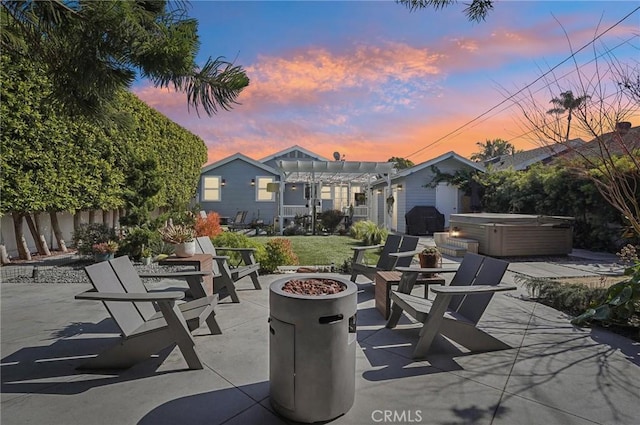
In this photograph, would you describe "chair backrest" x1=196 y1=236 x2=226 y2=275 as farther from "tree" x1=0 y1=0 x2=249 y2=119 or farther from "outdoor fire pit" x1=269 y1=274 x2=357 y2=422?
"outdoor fire pit" x1=269 y1=274 x2=357 y2=422

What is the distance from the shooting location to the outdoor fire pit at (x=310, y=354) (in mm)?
1993

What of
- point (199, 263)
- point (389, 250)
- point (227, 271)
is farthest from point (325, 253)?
point (199, 263)

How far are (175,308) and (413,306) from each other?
2.08 metres

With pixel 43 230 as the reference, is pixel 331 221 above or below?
above

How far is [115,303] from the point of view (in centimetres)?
266

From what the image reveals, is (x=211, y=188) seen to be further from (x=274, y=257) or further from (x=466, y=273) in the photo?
(x=466, y=273)

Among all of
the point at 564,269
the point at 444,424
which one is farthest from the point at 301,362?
the point at 564,269

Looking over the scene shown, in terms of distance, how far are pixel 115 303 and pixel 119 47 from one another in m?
1.92

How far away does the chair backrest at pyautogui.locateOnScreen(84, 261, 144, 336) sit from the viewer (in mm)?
2609

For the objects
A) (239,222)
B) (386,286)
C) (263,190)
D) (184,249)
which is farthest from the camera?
(263,190)

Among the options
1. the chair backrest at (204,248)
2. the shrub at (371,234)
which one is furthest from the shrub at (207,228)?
the shrub at (371,234)

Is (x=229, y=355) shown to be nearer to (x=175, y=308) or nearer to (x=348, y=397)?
(x=175, y=308)

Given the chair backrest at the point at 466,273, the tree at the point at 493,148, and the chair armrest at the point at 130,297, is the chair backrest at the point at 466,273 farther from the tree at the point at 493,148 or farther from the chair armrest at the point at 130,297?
the tree at the point at 493,148

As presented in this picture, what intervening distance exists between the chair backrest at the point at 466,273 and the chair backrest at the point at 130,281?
116 inches
